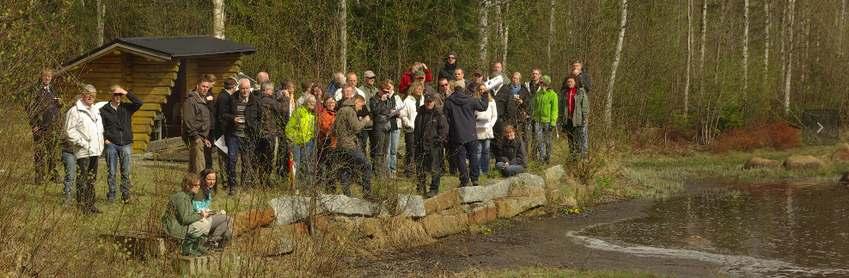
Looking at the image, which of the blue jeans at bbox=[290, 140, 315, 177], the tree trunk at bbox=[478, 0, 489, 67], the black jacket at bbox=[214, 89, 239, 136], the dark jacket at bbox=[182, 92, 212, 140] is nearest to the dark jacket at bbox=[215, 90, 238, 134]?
the black jacket at bbox=[214, 89, 239, 136]

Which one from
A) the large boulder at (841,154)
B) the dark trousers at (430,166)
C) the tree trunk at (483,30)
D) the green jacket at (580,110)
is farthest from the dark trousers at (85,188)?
the large boulder at (841,154)

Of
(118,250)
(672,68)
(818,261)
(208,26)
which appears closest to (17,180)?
(118,250)

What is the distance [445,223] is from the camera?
1670cm

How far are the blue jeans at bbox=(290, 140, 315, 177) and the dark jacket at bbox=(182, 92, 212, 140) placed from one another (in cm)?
120

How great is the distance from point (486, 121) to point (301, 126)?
4370 millimetres

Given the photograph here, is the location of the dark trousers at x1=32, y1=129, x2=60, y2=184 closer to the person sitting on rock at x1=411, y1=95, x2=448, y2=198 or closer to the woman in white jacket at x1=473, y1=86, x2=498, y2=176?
the person sitting on rock at x1=411, y1=95, x2=448, y2=198

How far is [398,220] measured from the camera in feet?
51.9

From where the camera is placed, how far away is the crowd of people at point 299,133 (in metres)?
13.2

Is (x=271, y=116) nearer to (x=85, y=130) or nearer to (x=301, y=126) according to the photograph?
(x=301, y=126)

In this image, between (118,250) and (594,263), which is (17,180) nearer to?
(118,250)

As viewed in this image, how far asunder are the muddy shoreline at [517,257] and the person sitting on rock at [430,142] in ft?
3.08

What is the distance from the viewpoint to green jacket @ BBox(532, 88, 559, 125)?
20.9 m

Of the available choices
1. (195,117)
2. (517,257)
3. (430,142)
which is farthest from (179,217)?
(430,142)

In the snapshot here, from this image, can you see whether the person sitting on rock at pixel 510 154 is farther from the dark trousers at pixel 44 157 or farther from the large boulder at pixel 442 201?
the dark trousers at pixel 44 157
